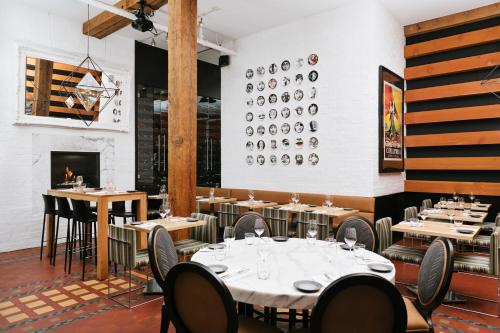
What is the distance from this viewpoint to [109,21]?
20.1 feet

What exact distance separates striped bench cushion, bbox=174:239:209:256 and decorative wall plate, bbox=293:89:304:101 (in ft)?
11.8

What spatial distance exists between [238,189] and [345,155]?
251cm

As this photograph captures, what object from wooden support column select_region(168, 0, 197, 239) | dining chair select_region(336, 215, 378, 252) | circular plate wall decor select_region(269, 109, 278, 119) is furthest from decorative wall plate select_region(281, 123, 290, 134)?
dining chair select_region(336, 215, 378, 252)

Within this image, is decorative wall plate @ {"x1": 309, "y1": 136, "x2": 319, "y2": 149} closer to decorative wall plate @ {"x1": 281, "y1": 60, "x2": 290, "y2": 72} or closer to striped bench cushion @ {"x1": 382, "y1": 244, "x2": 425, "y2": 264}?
decorative wall plate @ {"x1": 281, "y1": 60, "x2": 290, "y2": 72}

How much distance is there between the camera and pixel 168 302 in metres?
1.83

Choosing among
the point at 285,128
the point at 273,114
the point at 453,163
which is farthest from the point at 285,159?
the point at 453,163

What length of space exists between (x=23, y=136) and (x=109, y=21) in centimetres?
250

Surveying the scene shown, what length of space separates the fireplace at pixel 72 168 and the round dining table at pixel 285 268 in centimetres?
491

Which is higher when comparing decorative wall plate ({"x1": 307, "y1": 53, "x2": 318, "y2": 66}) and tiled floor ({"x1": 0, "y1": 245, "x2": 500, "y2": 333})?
decorative wall plate ({"x1": 307, "y1": 53, "x2": 318, "y2": 66})

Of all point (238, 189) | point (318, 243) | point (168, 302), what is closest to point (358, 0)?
point (238, 189)

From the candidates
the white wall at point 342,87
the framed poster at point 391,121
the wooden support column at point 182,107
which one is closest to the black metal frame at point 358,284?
the wooden support column at point 182,107

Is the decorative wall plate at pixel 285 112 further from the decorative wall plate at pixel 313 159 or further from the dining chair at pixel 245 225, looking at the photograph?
the dining chair at pixel 245 225

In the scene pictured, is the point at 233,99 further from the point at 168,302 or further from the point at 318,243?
the point at 168,302

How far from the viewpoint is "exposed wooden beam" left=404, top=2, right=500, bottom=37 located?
6.02 m
